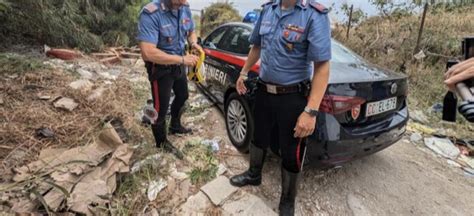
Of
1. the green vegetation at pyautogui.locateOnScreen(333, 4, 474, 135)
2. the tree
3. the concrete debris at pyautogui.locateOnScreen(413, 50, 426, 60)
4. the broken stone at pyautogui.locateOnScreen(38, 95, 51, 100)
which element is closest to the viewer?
the broken stone at pyautogui.locateOnScreen(38, 95, 51, 100)

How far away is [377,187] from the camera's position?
2887 millimetres

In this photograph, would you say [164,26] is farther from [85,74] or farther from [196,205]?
[85,74]

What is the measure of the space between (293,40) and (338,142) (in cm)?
85

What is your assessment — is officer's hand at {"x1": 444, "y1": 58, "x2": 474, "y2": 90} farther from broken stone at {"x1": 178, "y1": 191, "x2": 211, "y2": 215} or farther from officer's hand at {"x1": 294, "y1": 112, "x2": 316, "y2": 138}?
broken stone at {"x1": 178, "y1": 191, "x2": 211, "y2": 215}

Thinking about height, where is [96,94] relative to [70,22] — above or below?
below

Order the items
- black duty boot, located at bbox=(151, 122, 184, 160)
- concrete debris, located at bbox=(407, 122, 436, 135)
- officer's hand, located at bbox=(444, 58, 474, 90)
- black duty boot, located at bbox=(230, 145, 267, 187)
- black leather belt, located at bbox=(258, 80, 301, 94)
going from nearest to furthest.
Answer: officer's hand, located at bbox=(444, 58, 474, 90) → black leather belt, located at bbox=(258, 80, 301, 94) → black duty boot, located at bbox=(230, 145, 267, 187) → black duty boot, located at bbox=(151, 122, 184, 160) → concrete debris, located at bbox=(407, 122, 436, 135)

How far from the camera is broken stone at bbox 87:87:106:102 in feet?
12.3

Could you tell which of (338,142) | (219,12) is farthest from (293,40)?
(219,12)

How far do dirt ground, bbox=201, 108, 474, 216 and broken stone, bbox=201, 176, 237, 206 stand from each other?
0.53 feet

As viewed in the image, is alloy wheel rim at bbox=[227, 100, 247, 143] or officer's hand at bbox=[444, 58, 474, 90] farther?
alloy wheel rim at bbox=[227, 100, 247, 143]

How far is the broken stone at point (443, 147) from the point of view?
3.66m

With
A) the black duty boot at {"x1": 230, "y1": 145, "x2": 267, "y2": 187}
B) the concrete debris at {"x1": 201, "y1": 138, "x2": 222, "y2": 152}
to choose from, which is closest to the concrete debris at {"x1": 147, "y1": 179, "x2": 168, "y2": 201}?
the black duty boot at {"x1": 230, "y1": 145, "x2": 267, "y2": 187}

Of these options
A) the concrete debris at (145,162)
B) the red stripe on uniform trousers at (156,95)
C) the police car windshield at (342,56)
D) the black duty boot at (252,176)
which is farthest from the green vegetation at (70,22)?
the police car windshield at (342,56)

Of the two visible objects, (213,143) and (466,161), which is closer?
(213,143)
